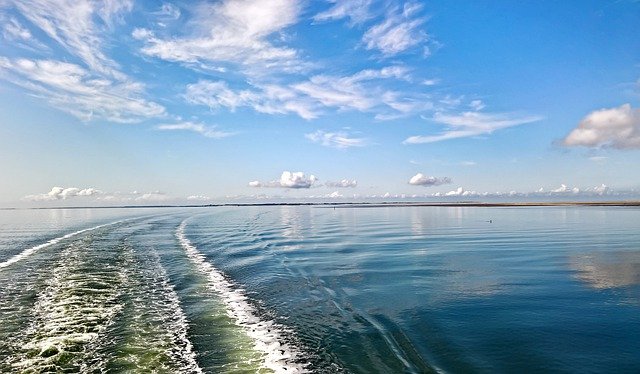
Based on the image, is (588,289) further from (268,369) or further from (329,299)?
(268,369)

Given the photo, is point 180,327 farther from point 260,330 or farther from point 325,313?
point 325,313

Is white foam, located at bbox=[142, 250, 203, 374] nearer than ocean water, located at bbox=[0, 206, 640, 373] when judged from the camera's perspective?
Yes

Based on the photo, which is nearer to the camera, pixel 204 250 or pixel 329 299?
pixel 329 299

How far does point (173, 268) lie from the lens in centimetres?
2472

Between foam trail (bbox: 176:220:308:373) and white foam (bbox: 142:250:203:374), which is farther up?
white foam (bbox: 142:250:203:374)

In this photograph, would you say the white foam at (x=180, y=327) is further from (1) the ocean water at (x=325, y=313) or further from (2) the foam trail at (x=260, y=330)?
(2) the foam trail at (x=260, y=330)

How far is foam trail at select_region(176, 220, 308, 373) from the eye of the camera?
10.2 meters

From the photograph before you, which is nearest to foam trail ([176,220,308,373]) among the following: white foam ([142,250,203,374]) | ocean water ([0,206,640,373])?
ocean water ([0,206,640,373])

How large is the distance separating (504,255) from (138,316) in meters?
24.2

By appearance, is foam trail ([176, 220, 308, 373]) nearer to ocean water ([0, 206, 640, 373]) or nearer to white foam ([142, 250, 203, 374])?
ocean water ([0, 206, 640, 373])

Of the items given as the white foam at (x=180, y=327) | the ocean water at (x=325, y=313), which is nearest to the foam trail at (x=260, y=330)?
the ocean water at (x=325, y=313)

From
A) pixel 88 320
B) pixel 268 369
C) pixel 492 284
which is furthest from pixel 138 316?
pixel 492 284

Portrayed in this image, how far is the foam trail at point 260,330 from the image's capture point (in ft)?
33.6

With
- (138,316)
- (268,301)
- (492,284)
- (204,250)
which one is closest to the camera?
(138,316)
